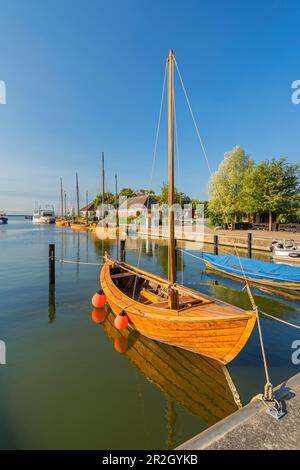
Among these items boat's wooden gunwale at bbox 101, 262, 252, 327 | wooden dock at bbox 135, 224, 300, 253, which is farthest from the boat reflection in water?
wooden dock at bbox 135, 224, 300, 253

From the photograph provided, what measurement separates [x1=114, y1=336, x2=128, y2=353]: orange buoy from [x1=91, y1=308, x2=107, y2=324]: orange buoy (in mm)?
1687

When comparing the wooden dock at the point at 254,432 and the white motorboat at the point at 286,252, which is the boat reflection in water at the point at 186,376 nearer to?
the wooden dock at the point at 254,432

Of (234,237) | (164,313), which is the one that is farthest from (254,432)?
(234,237)

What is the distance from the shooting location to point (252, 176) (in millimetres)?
31328

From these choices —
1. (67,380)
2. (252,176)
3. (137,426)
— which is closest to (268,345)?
(137,426)

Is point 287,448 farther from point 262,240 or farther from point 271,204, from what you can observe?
point 271,204

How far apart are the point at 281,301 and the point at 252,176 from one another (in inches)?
958

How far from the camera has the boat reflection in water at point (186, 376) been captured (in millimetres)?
4977

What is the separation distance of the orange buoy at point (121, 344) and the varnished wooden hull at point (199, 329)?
733mm

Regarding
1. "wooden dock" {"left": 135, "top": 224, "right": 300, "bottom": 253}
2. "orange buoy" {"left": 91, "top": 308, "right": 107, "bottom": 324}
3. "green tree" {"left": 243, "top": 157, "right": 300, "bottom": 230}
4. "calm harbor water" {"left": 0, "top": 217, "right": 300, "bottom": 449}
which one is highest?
"green tree" {"left": 243, "top": 157, "right": 300, "bottom": 230}

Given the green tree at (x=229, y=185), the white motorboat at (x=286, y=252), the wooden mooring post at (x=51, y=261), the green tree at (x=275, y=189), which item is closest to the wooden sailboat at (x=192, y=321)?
the wooden mooring post at (x=51, y=261)

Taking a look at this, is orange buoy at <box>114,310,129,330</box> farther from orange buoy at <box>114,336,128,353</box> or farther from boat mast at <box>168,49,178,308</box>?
boat mast at <box>168,49,178,308</box>

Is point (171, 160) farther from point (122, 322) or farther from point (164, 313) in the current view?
point (122, 322)

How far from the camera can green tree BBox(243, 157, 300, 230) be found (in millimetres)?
29641
